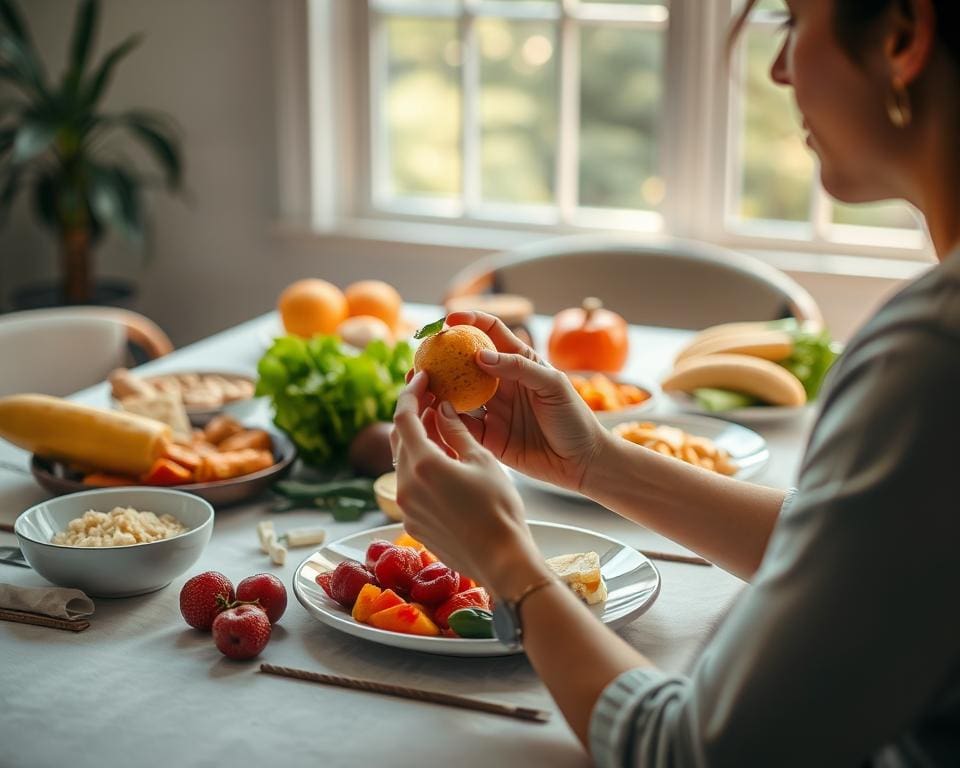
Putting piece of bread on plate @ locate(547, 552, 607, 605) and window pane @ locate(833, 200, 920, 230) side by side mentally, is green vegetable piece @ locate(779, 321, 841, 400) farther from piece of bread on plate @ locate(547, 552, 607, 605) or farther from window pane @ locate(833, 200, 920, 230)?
window pane @ locate(833, 200, 920, 230)

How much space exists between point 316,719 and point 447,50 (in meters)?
2.91

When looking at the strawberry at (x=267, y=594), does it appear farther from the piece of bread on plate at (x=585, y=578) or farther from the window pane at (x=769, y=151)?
the window pane at (x=769, y=151)

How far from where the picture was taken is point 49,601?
3.96 feet

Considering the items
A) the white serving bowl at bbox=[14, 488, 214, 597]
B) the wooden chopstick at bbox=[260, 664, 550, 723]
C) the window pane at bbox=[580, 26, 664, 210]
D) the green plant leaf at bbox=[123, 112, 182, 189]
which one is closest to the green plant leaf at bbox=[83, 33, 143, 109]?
the green plant leaf at bbox=[123, 112, 182, 189]

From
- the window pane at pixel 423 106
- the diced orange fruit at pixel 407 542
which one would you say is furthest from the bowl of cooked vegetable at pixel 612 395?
the window pane at pixel 423 106

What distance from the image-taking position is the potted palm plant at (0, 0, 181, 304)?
3.54m

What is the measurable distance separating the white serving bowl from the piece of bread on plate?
0.39 m

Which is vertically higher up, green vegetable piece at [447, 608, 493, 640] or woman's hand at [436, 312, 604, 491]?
woman's hand at [436, 312, 604, 491]

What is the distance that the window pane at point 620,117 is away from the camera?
344 centimetres

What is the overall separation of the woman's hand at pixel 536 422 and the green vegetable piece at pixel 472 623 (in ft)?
0.84

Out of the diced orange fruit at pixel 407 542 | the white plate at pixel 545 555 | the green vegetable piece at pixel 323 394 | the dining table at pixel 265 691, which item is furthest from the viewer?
the green vegetable piece at pixel 323 394

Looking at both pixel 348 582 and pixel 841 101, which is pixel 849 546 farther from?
pixel 348 582

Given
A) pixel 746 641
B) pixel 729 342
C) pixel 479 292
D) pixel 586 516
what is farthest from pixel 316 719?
pixel 479 292

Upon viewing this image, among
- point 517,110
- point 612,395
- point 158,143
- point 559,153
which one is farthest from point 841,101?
point 158,143
